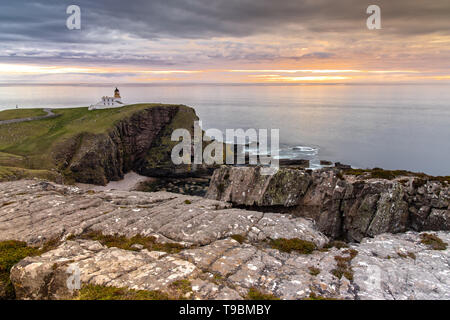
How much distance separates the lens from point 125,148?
11225 cm

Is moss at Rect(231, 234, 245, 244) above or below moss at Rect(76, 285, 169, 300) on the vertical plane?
below

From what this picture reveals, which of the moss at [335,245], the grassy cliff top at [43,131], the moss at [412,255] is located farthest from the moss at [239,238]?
the grassy cliff top at [43,131]

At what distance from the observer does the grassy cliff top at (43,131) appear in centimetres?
8350

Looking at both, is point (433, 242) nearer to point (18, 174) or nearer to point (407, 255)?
point (407, 255)

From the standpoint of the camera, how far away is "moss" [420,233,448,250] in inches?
633

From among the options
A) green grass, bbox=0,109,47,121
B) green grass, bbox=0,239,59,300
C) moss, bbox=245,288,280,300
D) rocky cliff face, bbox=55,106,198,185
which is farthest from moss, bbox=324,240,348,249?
green grass, bbox=0,109,47,121

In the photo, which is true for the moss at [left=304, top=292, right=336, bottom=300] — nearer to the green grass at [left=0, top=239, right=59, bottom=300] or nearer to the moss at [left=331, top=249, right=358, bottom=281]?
the moss at [left=331, top=249, right=358, bottom=281]

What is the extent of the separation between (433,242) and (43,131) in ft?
455

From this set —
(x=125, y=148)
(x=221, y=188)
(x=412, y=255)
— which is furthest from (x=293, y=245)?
(x=125, y=148)

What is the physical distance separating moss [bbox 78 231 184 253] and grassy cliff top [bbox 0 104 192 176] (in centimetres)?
8341

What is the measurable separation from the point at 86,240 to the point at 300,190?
89.8 ft

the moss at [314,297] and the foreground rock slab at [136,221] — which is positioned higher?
the foreground rock slab at [136,221]

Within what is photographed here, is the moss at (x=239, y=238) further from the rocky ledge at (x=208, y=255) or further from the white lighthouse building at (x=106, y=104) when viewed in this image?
the white lighthouse building at (x=106, y=104)
